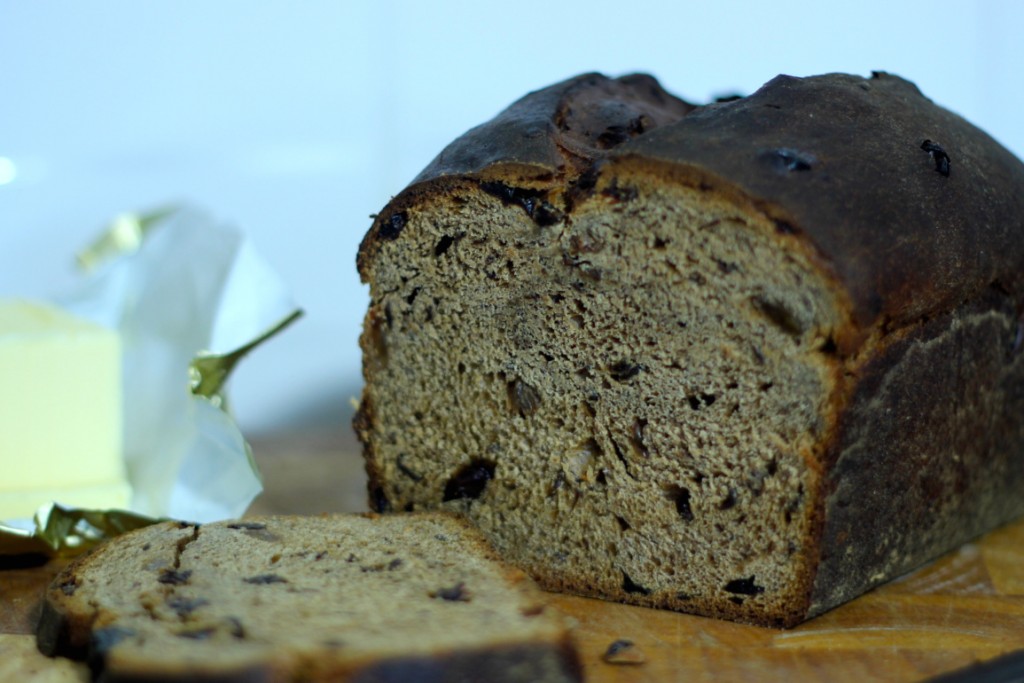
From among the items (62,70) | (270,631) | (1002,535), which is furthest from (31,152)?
(1002,535)

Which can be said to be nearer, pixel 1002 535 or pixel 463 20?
pixel 1002 535

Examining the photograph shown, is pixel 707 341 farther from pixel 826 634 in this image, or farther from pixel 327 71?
pixel 327 71

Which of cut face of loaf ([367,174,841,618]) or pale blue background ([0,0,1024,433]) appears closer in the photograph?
cut face of loaf ([367,174,841,618])

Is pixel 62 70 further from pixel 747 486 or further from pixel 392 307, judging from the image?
pixel 747 486

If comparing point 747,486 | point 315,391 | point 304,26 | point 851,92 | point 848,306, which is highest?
point 304,26

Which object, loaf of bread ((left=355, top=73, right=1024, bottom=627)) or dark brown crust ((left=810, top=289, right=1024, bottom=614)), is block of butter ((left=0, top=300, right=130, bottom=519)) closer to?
loaf of bread ((left=355, top=73, right=1024, bottom=627))

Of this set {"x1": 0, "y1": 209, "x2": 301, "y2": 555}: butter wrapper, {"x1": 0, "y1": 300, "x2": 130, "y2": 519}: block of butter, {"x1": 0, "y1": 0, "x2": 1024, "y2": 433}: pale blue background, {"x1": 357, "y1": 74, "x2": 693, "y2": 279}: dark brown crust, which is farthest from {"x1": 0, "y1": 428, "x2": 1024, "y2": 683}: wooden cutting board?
{"x1": 0, "y1": 0, "x2": 1024, "y2": 433}: pale blue background

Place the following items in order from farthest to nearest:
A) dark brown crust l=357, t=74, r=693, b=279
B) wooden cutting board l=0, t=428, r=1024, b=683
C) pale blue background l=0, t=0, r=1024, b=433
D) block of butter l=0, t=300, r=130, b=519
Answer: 1. pale blue background l=0, t=0, r=1024, b=433
2. block of butter l=0, t=300, r=130, b=519
3. dark brown crust l=357, t=74, r=693, b=279
4. wooden cutting board l=0, t=428, r=1024, b=683
